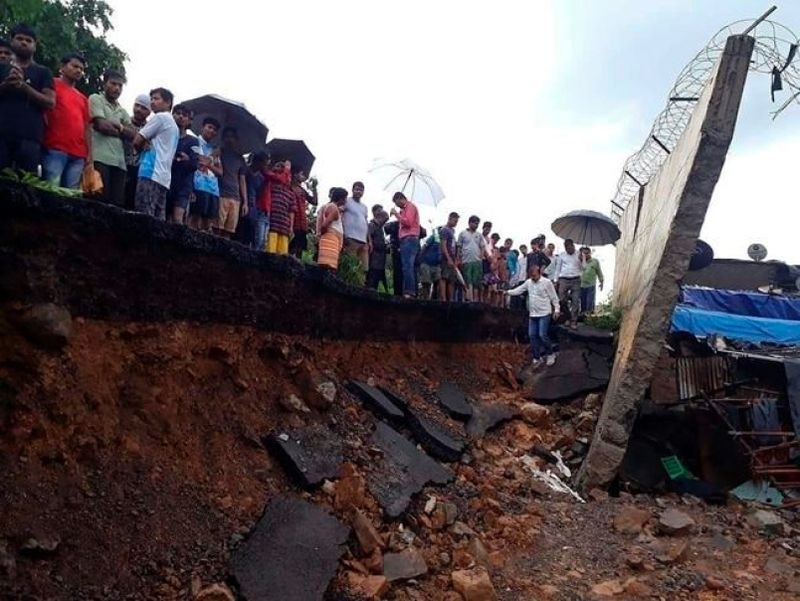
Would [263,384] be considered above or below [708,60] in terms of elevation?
below

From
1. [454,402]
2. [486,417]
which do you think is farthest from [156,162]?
[486,417]

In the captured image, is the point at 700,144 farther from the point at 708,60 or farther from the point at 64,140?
the point at 64,140

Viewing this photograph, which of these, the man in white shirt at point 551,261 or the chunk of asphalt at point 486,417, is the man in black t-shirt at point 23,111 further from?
the man in white shirt at point 551,261

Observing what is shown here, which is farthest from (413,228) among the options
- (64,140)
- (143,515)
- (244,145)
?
(143,515)

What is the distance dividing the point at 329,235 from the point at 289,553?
410 centimetres

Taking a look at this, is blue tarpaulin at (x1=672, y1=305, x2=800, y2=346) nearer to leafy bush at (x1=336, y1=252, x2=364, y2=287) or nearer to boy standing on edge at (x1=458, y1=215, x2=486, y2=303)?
boy standing on edge at (x1=458, y1=215, x2=486, y2=303)

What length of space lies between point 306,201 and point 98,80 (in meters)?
4.52

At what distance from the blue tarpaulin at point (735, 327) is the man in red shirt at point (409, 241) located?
14.1ft

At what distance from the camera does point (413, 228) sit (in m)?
8.50

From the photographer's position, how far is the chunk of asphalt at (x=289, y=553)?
334 cm

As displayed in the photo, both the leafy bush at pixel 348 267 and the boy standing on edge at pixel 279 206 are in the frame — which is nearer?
the boy standing on edge at pixel 279 206

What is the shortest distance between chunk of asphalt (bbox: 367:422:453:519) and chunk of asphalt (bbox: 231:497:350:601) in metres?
0.75

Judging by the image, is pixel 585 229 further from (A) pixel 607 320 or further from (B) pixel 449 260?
(B) pixel 449 260

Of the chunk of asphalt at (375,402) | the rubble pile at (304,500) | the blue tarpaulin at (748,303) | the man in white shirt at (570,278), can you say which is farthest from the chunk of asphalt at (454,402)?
the blue tarpaulin at (748,303)
